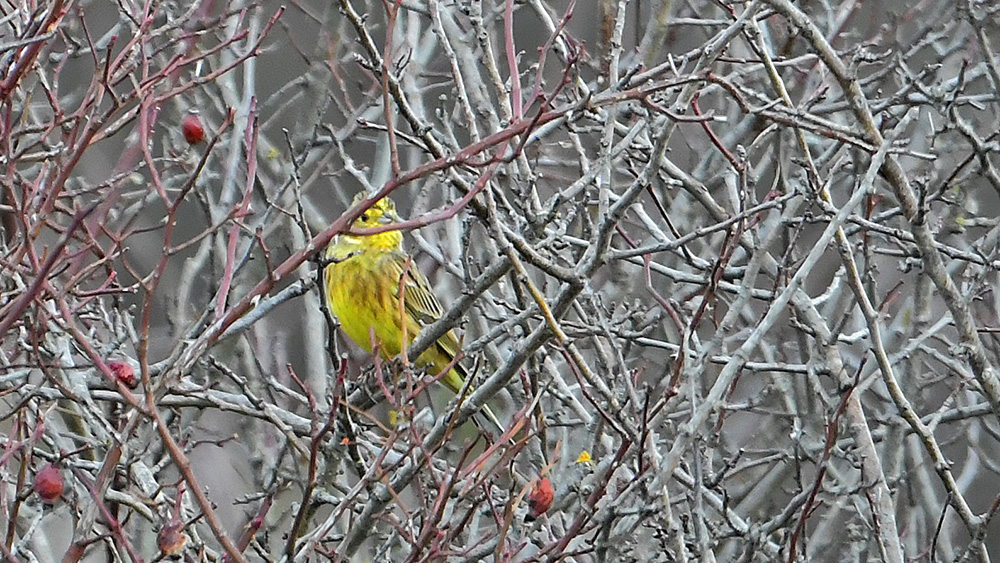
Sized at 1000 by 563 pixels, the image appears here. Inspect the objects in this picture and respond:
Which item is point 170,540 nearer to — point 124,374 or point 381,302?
point 124,374

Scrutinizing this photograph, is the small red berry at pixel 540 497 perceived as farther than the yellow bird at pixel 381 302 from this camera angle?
No

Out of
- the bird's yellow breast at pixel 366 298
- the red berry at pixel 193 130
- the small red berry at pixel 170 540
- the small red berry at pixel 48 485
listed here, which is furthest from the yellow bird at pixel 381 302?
the small red berry at pixel 170 540

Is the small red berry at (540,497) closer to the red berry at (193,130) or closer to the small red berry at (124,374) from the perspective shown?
the small red berry at (124,374)

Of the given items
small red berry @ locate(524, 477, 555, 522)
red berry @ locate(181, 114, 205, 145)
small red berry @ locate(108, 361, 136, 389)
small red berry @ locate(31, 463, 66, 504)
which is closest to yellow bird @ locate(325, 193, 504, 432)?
red berry @ locate(181, 114, 205, 145)

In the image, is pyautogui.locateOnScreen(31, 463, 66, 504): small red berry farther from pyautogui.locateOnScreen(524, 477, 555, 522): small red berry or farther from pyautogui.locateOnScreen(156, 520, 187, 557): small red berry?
pyautogui.locateOnScreen(524, 477, 555, 522): small red berry

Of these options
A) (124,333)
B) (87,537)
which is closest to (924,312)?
(124,333)

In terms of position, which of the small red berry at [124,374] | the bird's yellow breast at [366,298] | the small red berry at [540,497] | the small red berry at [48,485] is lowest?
the small red berry at [48,485]

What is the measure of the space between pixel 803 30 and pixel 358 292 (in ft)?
Result: 14.2

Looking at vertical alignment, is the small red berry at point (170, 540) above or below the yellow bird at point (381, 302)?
below

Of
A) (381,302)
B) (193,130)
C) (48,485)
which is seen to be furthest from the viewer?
(381,302)

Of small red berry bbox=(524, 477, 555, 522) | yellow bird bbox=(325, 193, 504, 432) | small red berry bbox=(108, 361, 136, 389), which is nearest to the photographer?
small red berry bbox=(108, 361, 136, 389)

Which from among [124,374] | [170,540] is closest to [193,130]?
[124,374]

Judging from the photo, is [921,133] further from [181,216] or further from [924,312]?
[181,216]

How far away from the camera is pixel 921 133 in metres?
8.30
